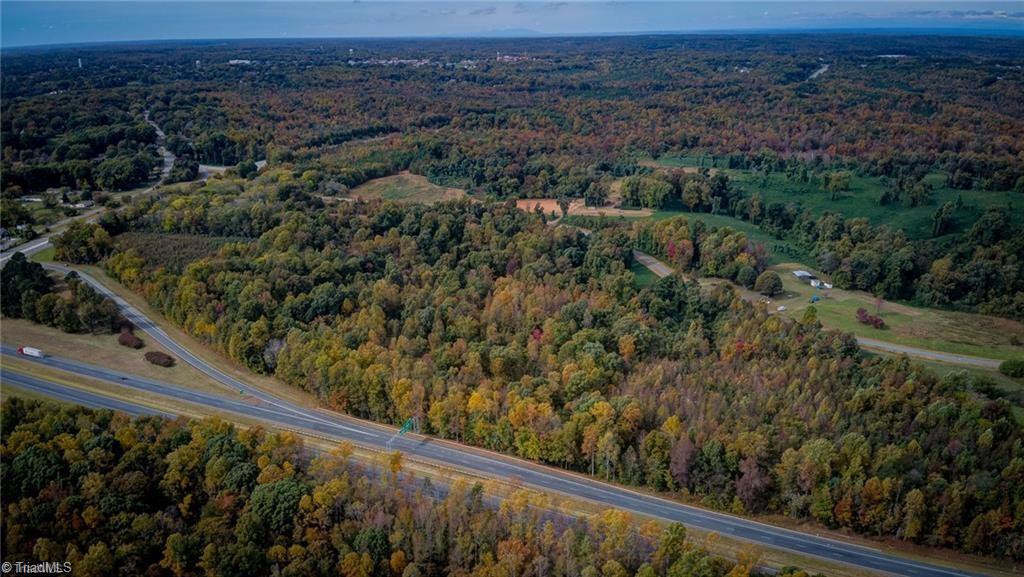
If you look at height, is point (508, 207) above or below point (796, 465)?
above

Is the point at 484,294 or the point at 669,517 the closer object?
the point at 669,517

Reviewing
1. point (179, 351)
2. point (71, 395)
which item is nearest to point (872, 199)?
point (179, 351)

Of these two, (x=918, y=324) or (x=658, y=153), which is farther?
(x=658, y=153)

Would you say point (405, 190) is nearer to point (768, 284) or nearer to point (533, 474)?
point (768, 284)

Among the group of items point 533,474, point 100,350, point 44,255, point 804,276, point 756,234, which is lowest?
point 533,474

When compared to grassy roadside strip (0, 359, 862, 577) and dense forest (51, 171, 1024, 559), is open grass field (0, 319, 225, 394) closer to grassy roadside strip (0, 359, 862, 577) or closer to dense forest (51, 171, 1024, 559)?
grassy roadside strip (0, 359, 862, 577)

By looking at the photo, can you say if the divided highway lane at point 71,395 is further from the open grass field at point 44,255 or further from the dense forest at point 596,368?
the open grass field at point 44,255

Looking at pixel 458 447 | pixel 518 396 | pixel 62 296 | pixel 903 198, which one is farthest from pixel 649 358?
pixel 903 198

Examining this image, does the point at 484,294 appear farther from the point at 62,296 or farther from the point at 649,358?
the point at 62,296
